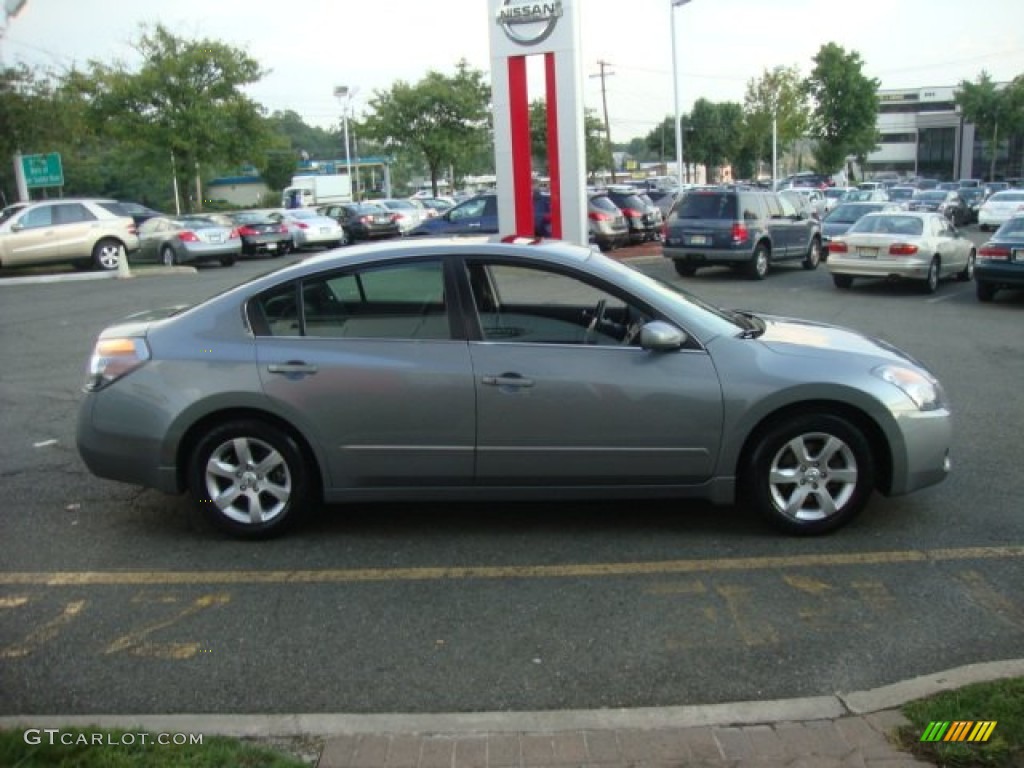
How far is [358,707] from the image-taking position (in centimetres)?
352

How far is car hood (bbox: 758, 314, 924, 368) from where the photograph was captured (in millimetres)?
5133

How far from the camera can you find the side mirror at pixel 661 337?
16.1ft

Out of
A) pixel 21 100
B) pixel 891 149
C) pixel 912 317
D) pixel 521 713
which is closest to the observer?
pixel 521 713

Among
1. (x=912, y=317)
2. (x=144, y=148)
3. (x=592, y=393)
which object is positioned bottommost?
(x=912, y=317)

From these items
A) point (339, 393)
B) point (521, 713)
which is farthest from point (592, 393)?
point (521, 713)

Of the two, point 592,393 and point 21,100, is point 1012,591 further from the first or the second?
point 21,100

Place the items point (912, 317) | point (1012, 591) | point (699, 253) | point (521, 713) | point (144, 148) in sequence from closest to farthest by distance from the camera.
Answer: point (521, 713), point (1012, 591), point (912, 317), point (699, 253), point (144, 148)

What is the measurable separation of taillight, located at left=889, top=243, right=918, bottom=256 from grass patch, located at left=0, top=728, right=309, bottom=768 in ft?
52.7

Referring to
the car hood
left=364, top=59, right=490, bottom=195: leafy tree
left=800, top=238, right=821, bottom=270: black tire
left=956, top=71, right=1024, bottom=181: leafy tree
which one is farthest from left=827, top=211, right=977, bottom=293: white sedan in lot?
left=956, top=71, right=1024, bottom=181: leafy tree

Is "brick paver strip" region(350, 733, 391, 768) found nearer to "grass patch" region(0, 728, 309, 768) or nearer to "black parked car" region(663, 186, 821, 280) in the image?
"grass patch" region(0, 728, 309, 768)

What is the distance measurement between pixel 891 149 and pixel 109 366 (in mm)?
112169

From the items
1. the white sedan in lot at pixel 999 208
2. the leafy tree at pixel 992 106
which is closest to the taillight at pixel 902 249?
the white sedan in lot at pixel 999 208

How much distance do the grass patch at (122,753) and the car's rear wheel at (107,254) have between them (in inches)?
844

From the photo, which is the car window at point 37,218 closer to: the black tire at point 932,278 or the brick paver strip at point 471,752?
the black tire at point 932,278
